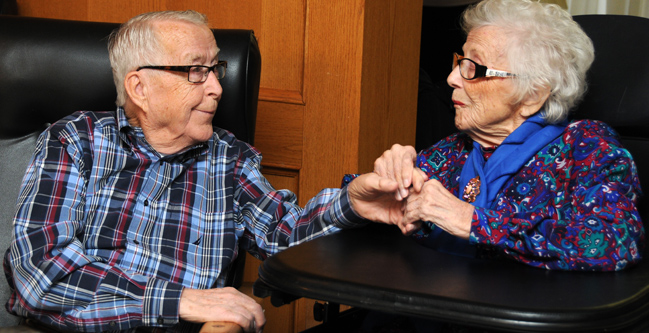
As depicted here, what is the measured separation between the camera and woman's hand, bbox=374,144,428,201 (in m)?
1.38

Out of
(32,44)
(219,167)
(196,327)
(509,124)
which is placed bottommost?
(196,327)

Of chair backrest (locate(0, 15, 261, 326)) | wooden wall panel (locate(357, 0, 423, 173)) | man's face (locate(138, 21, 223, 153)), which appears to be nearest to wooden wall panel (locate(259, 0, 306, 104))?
wooden wall panel (locate(357, 0, 423, 173))

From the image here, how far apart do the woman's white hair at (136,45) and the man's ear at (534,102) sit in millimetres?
801

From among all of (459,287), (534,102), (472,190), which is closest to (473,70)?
(534,102)

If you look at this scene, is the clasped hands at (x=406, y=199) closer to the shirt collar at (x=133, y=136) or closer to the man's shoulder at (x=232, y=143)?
the man's shoulder at (x=232, y=143)

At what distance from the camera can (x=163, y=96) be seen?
5.37 ft

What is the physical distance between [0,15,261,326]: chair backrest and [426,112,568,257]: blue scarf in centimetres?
58

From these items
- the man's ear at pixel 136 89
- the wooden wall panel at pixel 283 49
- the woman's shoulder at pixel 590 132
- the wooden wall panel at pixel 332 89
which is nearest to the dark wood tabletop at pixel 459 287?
the woman's shoulder at pixel 590 132

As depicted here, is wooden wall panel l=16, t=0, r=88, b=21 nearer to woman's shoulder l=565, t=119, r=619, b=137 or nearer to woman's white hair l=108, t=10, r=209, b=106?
woman's white hair l=108, t=10, r=209, b=106

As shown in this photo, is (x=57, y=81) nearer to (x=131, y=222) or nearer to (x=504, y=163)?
(x=131, y=222)

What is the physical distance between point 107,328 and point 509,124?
98 centimetres

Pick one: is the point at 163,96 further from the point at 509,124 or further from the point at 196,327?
the point at 509,124

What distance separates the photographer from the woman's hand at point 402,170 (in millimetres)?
1379

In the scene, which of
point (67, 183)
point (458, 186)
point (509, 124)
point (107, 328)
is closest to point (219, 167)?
point (67, 183)
